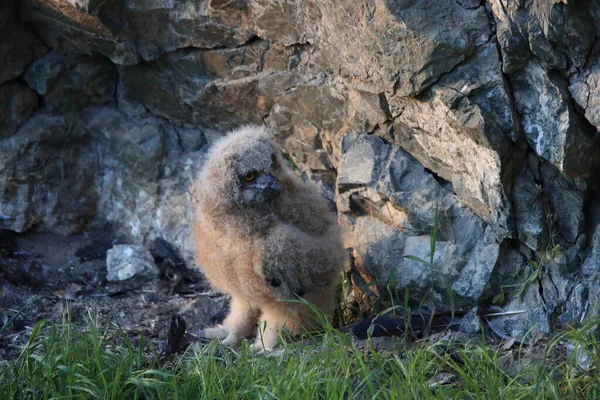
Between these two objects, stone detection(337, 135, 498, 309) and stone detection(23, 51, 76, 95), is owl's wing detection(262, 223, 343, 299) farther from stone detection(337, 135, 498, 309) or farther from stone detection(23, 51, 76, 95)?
stone detection(23, 51, 76, 95)

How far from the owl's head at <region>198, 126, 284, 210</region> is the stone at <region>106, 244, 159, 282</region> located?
1436 millimetres

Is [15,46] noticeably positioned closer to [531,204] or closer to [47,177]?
[47,177]

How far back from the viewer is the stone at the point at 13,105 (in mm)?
6273

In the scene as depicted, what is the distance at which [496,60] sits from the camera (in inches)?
172

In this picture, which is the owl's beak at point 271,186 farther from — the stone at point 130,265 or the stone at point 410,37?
the stone at point 130,265

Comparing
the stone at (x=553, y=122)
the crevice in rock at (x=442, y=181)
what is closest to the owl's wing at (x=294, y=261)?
the crevice in rock at (x=442, y=181)

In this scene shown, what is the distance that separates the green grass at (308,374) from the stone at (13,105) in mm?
2489

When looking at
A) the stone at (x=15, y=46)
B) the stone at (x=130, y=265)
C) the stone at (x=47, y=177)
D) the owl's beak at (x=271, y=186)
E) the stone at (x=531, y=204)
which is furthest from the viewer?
the stone at (x=47, y=177)

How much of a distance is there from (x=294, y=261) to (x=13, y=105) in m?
2.88

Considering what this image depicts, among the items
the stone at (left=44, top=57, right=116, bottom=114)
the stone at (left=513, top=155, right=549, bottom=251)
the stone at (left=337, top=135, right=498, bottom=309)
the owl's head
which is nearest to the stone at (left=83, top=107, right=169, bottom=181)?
the stone at (left=44, top=57, right=116, bottom=114)

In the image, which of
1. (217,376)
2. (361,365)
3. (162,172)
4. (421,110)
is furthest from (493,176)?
(162,172)

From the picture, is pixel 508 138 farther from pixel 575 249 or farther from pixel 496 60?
pixel 575 249

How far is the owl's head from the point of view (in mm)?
4934

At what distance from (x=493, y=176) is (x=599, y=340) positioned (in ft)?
3.43
